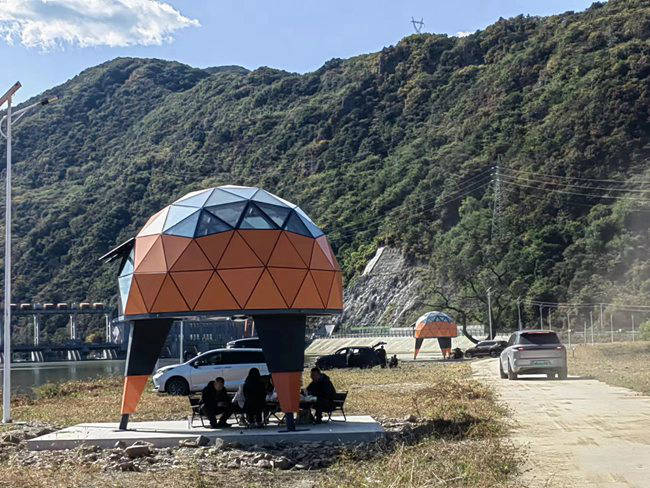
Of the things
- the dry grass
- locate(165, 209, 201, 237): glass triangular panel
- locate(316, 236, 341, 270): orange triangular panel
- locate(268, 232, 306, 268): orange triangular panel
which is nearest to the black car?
the dry grass

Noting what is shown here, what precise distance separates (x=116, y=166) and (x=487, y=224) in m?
104

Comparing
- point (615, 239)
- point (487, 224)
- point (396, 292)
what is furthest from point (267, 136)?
point (615, 239)

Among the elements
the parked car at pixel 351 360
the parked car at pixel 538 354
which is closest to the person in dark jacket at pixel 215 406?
the parked car at pixel 538 354

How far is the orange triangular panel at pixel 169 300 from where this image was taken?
664 inches

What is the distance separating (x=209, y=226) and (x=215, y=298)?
4.58ft

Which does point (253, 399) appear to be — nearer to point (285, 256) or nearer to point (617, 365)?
point (285, 256)

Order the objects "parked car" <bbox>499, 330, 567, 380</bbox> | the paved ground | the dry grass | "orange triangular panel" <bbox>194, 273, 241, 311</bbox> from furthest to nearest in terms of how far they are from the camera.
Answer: "parked car" <bbox>499, 330, 567, 380</bbox> → the dry grass → "orange triangular panel" <bbox>194, 273, 241, 311</bbox> → the paved ground

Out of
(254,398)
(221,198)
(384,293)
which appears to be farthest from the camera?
(384,293)

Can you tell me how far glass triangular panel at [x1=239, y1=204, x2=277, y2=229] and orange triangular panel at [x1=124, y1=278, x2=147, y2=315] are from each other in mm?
2256

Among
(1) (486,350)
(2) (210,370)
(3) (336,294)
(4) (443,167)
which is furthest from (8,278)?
(4) (443,167)

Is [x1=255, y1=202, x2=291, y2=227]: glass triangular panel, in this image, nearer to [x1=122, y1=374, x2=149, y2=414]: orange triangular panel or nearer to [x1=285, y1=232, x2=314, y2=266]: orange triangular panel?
[x1=285, y1=232, x2=314, y2=266]: orange triangular panel

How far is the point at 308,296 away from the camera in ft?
56.7

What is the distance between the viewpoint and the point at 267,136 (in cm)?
16838

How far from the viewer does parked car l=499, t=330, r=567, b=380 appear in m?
30.7
